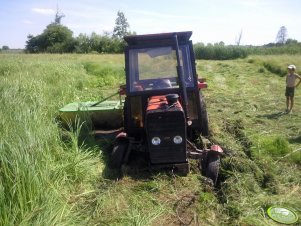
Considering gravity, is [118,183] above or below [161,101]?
below

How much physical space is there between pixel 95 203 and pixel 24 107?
1.82 meters

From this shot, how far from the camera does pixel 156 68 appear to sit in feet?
18.7

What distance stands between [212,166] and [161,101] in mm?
1199

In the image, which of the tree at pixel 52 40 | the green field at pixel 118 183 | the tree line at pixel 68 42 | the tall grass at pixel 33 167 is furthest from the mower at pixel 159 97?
the tree at pixel 52 40

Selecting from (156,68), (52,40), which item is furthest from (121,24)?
(156,68)

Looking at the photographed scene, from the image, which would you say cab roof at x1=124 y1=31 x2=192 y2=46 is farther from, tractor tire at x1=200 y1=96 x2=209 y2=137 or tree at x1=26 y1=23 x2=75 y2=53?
tree at x1=26 y1=23 x2=75 y2=53

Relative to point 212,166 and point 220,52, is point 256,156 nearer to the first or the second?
point 212,166

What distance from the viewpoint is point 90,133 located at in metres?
6.48

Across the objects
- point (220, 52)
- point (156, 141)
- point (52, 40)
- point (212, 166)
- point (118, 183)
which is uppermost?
point (52, 40)

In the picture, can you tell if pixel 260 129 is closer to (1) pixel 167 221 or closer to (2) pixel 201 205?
(2) pixel 201 205

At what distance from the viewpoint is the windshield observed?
5516 mm

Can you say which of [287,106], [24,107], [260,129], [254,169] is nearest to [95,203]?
[24,107]

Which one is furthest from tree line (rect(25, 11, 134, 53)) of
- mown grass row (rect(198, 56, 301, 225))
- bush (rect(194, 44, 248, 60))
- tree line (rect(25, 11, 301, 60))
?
mown grass row (rect(198, 56, 301, 225))

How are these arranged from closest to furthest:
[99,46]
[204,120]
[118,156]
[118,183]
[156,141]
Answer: [118,183] < [156,141] < [118,156] < [204,120] < [99,46]
